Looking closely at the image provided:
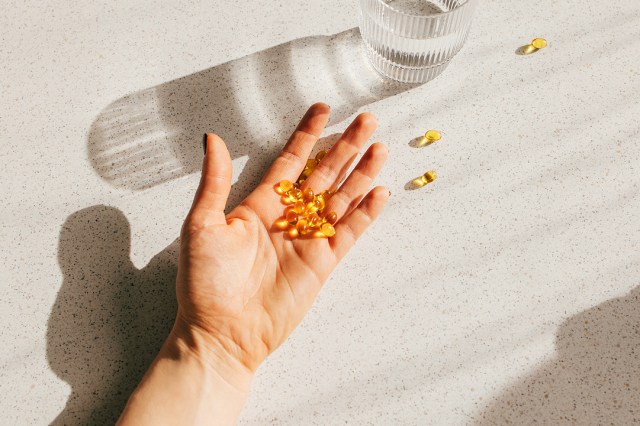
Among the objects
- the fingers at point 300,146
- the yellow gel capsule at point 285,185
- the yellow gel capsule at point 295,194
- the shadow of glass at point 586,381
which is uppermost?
the fingers at point 300,146

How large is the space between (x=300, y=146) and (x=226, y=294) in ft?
0.95

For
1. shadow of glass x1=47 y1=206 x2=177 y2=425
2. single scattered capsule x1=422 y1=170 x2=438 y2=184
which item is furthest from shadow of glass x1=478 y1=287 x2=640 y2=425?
shadow of glass x1=47 y1=206 x2=177 y2=425

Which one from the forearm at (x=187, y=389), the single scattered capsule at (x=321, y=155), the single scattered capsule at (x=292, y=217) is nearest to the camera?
the forearm at (x=187, y=389)

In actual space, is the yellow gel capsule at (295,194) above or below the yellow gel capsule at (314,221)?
above

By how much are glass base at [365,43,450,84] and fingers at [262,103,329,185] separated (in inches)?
6.8

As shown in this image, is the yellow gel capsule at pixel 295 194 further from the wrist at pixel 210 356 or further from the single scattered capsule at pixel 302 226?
the wrist at pixel 210 356

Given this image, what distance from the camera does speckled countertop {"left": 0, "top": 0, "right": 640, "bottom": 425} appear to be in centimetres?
84

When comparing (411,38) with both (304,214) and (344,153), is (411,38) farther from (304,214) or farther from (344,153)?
(304,214)

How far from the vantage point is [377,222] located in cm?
94

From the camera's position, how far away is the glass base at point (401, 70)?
1014mm

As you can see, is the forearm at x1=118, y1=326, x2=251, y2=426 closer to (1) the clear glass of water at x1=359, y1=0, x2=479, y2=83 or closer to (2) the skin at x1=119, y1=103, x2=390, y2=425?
(2) the skin at x1=119, y1=103, x2=390, y2=425

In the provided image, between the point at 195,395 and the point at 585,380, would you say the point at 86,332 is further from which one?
the point at 585,380

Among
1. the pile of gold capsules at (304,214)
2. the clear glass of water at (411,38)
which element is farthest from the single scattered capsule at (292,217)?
the clear glass of water at (411,38)

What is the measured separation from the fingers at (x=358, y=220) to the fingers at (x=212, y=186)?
0.19 m
